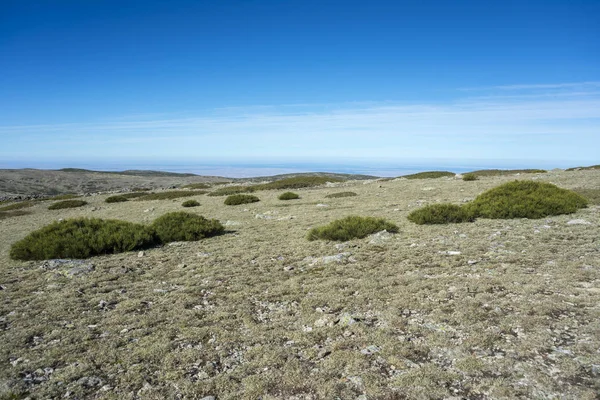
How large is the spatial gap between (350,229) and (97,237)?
783cm

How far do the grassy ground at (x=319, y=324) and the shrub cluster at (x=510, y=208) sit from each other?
2688 mm

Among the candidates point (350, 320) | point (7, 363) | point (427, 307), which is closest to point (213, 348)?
point (350, 320)

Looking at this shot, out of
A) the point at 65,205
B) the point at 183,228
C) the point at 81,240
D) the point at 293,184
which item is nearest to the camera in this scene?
the point at 81,240

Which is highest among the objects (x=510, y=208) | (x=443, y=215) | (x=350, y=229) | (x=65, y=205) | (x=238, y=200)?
(x=510, y=208)

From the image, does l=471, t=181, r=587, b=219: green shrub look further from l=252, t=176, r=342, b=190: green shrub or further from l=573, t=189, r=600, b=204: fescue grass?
l=252, t=176, r=342, b=190: green shrub

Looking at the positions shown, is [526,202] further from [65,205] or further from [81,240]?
[65,205]

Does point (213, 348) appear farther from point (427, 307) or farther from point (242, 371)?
point (427, 307)

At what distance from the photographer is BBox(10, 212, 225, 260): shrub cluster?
9.99m

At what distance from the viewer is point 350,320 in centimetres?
525

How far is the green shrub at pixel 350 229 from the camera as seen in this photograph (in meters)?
10.7

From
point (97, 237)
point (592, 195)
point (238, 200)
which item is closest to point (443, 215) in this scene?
point (592, 195)

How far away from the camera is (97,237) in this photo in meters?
10.4

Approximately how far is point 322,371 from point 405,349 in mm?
1157

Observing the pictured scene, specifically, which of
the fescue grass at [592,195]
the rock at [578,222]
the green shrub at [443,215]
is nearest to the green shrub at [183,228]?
the green shrub at [443,215]
